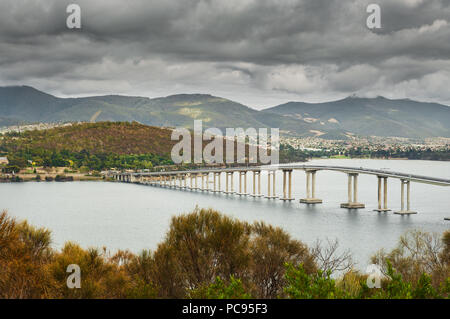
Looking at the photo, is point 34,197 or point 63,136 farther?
point 63,136

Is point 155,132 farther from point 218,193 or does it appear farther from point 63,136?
point 218,193

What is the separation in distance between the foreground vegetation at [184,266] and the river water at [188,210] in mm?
13588

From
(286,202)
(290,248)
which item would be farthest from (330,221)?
(290,248)

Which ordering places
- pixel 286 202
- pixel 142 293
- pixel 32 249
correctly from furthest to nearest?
pixel 286 202 → pixel 32 249 → pixel 142 293

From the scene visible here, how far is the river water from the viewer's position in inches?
1928

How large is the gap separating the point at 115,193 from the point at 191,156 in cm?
6902

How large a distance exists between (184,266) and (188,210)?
49.2 m

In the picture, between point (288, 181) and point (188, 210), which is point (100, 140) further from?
point (188, 210)

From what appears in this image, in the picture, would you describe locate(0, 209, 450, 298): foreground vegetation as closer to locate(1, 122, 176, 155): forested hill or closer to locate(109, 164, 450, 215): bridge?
→ locate(109, 164, 450, 215): bridge

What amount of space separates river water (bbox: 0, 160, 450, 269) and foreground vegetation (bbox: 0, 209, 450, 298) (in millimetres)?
13588

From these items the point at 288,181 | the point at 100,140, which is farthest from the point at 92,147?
the point at 288,181

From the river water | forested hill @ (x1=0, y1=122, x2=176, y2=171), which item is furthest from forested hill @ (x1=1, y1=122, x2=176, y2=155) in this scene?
the river water

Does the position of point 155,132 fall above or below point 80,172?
above
